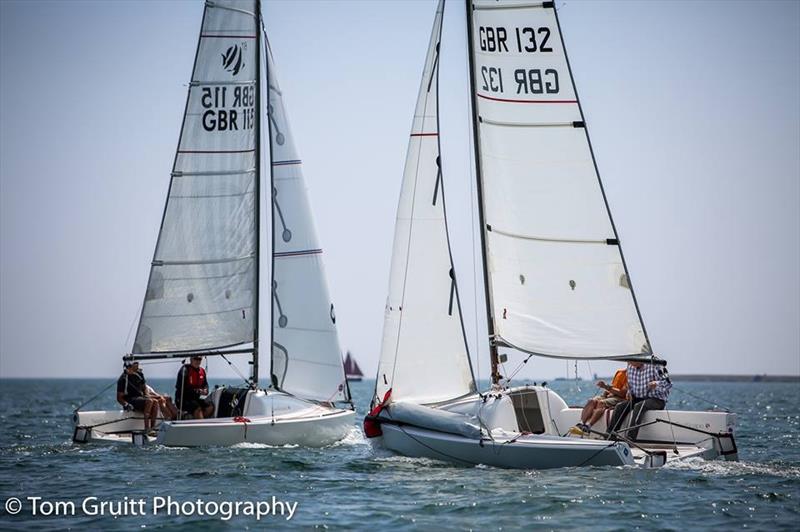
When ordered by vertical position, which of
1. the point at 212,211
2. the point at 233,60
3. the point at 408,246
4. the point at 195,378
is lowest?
the point at 195,378

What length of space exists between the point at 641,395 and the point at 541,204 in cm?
353

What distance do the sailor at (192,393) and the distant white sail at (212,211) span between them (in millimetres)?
827

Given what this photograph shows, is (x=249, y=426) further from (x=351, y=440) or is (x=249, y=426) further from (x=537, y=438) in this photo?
(x=537, y=438)

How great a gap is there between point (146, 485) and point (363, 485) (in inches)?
122

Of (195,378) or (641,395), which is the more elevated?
(195,378)

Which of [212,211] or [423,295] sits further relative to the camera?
[212,211]

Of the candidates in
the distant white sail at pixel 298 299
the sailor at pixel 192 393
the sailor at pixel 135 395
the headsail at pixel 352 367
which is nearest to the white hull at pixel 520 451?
the distant white sail at pixel 298 299

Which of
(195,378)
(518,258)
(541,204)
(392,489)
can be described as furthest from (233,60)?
(392,489)

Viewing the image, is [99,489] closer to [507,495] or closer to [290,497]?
[290,497]

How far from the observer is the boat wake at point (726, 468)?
15.3 metres

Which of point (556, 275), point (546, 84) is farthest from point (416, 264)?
point (546, 84)

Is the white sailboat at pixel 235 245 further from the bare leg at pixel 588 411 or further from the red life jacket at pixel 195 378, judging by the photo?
the bare leg at pixel 588 411

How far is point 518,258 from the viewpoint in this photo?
1752 centimetres

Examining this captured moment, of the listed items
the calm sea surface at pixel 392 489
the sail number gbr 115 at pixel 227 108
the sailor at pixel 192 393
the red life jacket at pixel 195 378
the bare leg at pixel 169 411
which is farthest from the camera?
the sail number gbr 115 at pixel 227 108
